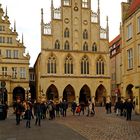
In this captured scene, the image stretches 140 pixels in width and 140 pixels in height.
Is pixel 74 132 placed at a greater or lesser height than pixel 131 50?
lesser

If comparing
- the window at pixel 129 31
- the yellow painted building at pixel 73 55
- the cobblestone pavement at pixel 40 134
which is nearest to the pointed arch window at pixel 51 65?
the yellow painted building at pixel 73 55

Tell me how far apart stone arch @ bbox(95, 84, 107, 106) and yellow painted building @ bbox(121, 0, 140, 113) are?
3260cm

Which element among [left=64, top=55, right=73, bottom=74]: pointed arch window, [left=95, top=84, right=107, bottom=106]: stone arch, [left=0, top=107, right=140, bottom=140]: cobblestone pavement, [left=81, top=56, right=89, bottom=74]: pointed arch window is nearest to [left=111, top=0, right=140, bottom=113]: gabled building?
[left=0, top=107, right=140, bottom=140]: cobblestone pavement

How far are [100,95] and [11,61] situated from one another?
18136 millimetres

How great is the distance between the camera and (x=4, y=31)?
64500 millimetres

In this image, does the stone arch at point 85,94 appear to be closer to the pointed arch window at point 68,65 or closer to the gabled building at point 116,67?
the pointed arch window at point 68,65

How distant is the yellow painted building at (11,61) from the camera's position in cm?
6444

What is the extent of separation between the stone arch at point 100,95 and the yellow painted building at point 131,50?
3260cm

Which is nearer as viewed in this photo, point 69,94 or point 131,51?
point 131,51

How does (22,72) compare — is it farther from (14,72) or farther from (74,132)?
(74,132)

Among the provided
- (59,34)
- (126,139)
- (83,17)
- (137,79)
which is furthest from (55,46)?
(126,139)

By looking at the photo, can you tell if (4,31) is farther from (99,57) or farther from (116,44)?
(116,44)

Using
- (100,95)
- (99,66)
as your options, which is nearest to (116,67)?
(99,66)

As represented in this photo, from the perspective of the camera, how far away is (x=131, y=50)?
34.2 m
